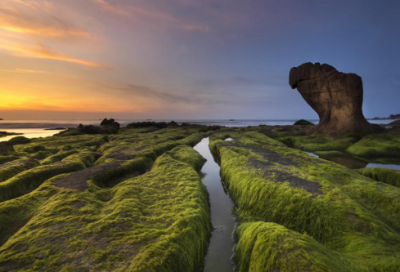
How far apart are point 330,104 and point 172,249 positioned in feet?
182

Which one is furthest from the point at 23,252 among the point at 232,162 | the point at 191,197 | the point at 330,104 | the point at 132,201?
the point at 330,104

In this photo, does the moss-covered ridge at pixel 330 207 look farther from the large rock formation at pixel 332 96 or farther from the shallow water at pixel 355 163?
the large rock formation at pixel 332 96

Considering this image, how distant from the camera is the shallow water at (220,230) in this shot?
754 centimetres

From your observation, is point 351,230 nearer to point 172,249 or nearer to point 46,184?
point 172,249

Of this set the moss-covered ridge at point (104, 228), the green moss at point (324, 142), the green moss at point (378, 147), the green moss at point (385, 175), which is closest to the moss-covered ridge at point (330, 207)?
the green moss at point (385, 175)

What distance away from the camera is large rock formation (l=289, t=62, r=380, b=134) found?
43531mm

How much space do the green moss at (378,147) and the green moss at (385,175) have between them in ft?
55.3

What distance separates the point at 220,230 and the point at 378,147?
112 ft

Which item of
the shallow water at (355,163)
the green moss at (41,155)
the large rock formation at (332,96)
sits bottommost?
the green moss at (41,155)

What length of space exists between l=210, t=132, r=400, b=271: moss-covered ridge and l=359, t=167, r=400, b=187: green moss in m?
2.90

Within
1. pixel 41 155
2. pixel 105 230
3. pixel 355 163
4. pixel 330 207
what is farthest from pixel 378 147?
pixel 41 155

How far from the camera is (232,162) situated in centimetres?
1878

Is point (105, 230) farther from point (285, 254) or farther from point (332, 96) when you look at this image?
point (332, 96)

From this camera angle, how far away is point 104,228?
7.48 m
